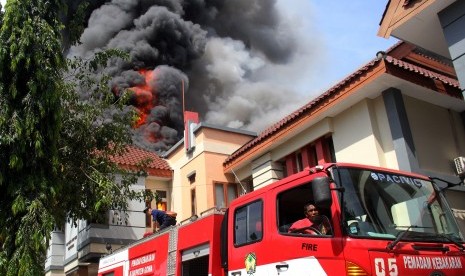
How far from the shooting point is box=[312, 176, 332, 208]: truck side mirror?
13.3 feet

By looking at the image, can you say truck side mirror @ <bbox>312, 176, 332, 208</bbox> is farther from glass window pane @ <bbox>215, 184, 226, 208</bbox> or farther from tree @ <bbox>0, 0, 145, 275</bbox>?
glass window pane @ <bbox>215, 184, 226, 208</bbox>

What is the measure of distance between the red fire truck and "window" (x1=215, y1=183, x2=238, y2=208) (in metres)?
8.85

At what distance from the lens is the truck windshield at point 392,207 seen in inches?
166

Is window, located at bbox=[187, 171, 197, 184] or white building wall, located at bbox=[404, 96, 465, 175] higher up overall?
window, located at bbox=[187, 171, 197, 184]

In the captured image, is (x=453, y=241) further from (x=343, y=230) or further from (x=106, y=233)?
(x=106, y=233)

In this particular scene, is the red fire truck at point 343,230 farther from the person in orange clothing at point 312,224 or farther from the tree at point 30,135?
the tree at point 30,135

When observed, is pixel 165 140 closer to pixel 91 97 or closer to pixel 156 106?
pixel 156 106

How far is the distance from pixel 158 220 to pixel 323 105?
Answer: 4.56 m

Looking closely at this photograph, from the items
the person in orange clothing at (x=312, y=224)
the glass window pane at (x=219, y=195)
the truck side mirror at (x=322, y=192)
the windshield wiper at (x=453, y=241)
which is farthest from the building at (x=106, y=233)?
the windshield wiper at (x=453, y=241)

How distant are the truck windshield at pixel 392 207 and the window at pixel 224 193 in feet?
33.3

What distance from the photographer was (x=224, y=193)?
49.0ft

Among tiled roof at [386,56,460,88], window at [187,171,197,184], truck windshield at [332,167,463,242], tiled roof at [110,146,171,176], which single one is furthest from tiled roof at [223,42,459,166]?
tiled roof at [110,146,171,176]

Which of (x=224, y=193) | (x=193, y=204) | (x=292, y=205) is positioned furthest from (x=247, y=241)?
(x=193, y=204)

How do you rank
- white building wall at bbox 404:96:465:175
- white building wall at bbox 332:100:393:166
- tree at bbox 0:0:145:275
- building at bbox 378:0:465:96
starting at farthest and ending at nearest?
white building wall at bbox 332:100:393:166 < white building wall at bbox 404:96:465:175 < tree at bbox 0:0:145:275 < building at bbox 378:0:465:96
